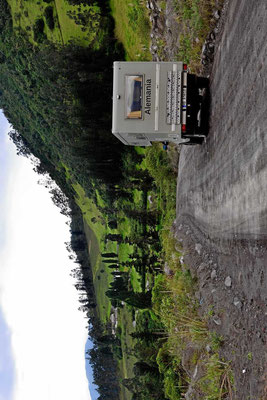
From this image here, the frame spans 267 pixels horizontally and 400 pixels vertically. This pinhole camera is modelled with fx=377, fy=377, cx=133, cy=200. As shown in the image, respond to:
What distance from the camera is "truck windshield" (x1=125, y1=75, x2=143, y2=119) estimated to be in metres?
9.71

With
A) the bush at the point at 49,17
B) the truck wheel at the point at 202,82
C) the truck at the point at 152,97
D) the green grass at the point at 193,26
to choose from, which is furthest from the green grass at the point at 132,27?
the bush at the point at 49,17

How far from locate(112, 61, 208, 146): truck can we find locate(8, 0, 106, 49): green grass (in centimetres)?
2663

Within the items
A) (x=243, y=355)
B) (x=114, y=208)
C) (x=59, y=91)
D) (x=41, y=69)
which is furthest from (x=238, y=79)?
(x=114, y=208)

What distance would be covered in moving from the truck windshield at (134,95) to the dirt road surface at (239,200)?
1921 millimetres

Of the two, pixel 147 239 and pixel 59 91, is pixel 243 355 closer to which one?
pixel 147 239

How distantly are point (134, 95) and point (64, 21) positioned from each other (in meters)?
41.9

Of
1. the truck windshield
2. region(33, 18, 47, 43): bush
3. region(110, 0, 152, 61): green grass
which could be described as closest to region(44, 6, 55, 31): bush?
region(33, 18, 47, 43): bush

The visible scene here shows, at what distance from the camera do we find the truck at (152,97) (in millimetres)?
9664

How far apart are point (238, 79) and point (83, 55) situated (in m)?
28.1

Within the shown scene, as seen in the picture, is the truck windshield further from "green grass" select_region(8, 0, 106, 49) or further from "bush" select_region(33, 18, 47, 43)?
"bush" select_region(33, 18, 47, 43)

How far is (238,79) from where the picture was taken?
24.9ft

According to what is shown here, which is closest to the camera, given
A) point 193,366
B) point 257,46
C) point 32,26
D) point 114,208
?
point 257,46

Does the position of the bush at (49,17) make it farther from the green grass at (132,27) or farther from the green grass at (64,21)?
the green grass at (132,27)

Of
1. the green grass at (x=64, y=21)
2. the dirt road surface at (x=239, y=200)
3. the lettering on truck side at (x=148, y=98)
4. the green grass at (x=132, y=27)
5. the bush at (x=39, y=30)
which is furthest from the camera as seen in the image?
the bush at (x=39, y=30)
